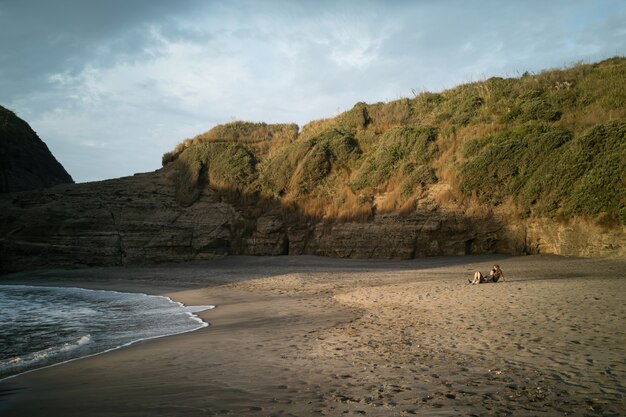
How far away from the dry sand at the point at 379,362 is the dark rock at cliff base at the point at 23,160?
87.8 feet

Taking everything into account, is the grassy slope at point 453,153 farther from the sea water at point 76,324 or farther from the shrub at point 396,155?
the sea water at point 76,324

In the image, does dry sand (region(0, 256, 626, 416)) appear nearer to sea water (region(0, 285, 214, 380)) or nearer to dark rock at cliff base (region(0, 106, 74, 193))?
sea water (region(0, 285, 214, 380))

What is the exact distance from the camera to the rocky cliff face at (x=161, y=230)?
20.7 metres

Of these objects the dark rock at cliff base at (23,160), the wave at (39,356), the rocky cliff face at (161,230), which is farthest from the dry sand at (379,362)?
the dark rock at cliff base at (23,160)

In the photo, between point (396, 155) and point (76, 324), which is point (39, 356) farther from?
point (396, 155)

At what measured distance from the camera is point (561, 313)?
7258 millimetres

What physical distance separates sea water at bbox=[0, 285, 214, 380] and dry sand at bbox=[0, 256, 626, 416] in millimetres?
700

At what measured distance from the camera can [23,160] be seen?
3222 centimetres

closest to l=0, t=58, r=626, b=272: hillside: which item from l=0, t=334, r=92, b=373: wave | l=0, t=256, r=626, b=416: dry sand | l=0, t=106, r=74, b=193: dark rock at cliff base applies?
l=0, t=106, r=74, b=193: dark rock at cliff base

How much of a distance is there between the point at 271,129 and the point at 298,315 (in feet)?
76.2

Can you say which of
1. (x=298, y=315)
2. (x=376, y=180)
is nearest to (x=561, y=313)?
(x=298, y=315)

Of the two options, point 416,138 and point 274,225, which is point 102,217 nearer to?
point 274,225

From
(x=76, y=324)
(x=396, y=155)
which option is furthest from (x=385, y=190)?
(x=76, y=324)

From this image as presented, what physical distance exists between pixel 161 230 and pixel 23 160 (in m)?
16.2
